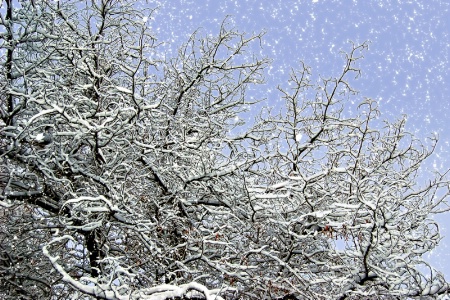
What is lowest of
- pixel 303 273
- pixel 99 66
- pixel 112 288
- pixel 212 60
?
pixel 112 288

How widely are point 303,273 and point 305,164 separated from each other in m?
2.42

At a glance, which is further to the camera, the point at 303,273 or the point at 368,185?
the point at 368,185

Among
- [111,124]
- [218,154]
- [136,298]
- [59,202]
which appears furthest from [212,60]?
[136,298]

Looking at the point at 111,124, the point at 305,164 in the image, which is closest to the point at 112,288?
the point at 111,124

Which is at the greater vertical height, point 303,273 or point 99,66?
point 99,66

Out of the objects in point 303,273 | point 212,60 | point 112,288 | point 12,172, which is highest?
point 212,60

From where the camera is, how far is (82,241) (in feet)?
26.2

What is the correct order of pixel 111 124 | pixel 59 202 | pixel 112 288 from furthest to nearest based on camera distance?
pixel 59 202
pixel 111 124
pixel 112 288

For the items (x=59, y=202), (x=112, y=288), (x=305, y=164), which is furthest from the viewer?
(x=305, y=164)

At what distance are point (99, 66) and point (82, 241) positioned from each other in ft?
8.44

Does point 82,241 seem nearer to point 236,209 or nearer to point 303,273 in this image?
point 236,209

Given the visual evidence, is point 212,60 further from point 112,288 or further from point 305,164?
point 112,288

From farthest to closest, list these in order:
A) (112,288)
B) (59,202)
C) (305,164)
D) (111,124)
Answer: (305,164) < (59,202) < (111,124) < (112,288)

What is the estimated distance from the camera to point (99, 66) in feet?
27.4
